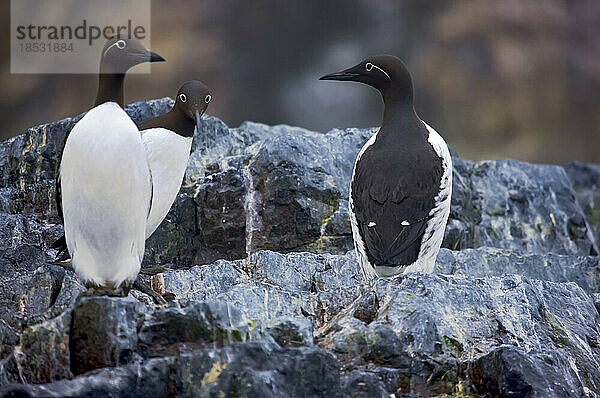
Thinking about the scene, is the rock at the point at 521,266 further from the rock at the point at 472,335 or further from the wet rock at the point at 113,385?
the wet rock at the point at 113,385

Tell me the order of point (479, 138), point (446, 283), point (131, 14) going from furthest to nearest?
point (479, 138), point (131, 14), point (446, 283)

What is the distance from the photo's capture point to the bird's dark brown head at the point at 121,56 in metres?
5.00

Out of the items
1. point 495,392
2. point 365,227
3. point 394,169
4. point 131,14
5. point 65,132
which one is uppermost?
point 131,14

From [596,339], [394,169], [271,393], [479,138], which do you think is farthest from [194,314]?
[479,138]

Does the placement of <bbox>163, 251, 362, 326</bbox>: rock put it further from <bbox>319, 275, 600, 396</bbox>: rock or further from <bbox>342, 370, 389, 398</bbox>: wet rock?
<bbox>342, 370, 389, 398</bbox>: wet rock

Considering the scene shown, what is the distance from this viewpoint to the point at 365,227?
16.5ft

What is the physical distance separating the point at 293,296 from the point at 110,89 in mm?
1568

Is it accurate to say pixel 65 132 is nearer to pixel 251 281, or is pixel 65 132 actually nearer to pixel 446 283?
pixel 251 281

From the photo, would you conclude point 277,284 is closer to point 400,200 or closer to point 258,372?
point 400,200

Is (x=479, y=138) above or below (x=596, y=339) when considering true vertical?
above

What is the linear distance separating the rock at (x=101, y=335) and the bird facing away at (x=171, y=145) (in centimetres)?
157

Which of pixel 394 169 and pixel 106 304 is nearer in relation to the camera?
pixel 106 304

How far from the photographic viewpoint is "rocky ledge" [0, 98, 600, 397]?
364 centimetres

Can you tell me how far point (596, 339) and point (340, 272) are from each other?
161 centimetres
